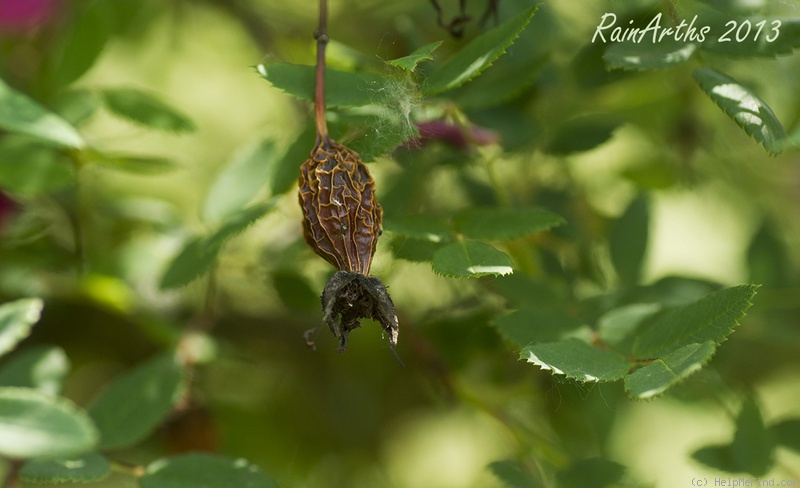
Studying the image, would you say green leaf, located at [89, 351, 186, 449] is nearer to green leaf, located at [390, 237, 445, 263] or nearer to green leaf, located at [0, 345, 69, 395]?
green leaf, located at [0, 345, 69, 395]

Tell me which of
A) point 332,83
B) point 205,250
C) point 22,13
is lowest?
point 205,250

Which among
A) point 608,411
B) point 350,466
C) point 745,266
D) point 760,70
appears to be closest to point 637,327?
point 608,411

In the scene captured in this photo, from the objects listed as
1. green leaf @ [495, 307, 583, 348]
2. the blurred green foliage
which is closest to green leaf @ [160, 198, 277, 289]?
the blurred green foliage

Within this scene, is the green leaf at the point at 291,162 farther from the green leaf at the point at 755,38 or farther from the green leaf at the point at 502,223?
the green leaf at the point at 755,38

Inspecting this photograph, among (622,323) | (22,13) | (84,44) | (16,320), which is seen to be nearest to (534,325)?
(622,323)

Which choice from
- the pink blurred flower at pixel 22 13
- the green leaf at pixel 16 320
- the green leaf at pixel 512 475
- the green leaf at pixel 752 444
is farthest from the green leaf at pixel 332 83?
the pink blurred flower at pixel 22 13

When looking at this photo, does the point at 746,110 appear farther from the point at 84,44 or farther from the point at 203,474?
the point at 84,44

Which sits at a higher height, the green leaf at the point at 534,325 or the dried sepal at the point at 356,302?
the dried sepal at the point at 356,302
